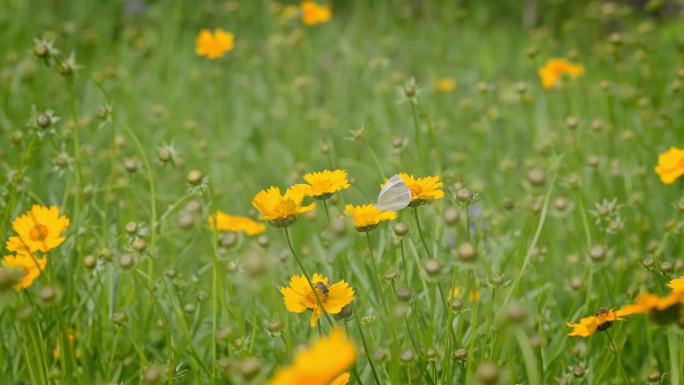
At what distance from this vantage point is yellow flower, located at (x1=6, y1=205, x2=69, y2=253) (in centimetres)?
99

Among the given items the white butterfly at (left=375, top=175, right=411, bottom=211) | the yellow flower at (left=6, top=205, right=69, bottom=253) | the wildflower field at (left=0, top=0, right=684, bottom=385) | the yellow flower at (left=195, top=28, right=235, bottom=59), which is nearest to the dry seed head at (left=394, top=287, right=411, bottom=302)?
the wildflower field at (left=0, top=0, right=684, bottom=385)

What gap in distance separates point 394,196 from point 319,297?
154 millimetres

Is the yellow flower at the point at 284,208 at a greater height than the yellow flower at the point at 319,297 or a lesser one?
greater

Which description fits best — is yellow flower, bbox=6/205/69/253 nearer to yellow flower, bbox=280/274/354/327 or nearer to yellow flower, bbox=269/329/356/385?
yellow flower, bbox=280/274/354/327

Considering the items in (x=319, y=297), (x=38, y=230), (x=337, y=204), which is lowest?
(x=337, y=204)

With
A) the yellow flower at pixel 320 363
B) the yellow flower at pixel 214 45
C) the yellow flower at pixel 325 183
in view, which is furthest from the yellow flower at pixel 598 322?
the yellow flower at pixel 214 45

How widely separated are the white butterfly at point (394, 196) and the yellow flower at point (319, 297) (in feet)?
0.36

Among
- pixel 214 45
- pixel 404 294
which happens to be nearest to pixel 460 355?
pixel 404 294

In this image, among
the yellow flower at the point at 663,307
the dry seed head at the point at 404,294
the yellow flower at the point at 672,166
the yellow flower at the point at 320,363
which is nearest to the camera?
the yellow flower at the point at 320,363

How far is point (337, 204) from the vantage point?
4.66ft

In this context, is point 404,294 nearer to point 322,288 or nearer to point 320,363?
point 322,288

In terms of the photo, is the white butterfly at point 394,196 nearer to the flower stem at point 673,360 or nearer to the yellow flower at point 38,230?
the flower stem at point 673,360

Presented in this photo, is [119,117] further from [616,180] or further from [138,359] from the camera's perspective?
[616,180]

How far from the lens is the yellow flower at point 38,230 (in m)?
0.99
